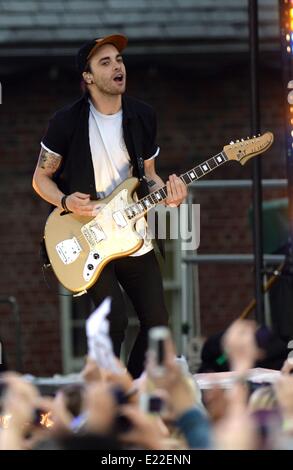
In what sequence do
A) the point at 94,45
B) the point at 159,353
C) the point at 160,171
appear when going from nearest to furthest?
the point at 159,353
the point at 94,45
the point at 160,171

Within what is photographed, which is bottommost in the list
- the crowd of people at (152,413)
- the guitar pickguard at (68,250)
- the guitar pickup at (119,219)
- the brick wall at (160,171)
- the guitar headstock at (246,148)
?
the crowd of people at (152,413)

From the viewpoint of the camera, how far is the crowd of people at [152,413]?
127 inches

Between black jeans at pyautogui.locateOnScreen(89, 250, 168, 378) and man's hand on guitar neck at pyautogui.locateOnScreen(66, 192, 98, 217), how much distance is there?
0.28 meters

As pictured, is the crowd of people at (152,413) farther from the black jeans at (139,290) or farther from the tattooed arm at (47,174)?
the tattooed arm at (47,174)

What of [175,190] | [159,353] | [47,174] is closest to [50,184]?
[47,174]

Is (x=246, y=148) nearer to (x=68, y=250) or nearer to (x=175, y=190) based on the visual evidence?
(x=175, y=190)

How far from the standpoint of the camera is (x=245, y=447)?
3.15m

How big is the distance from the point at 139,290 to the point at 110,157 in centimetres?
60

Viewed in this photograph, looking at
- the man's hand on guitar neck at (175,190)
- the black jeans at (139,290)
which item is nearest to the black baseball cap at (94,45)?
the man's hand on guitar neck at (175,190)

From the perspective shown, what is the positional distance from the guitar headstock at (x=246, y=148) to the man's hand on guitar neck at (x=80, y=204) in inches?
26.6

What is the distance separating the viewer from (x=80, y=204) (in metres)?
Result: 6.22

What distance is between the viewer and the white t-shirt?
21.0ft
